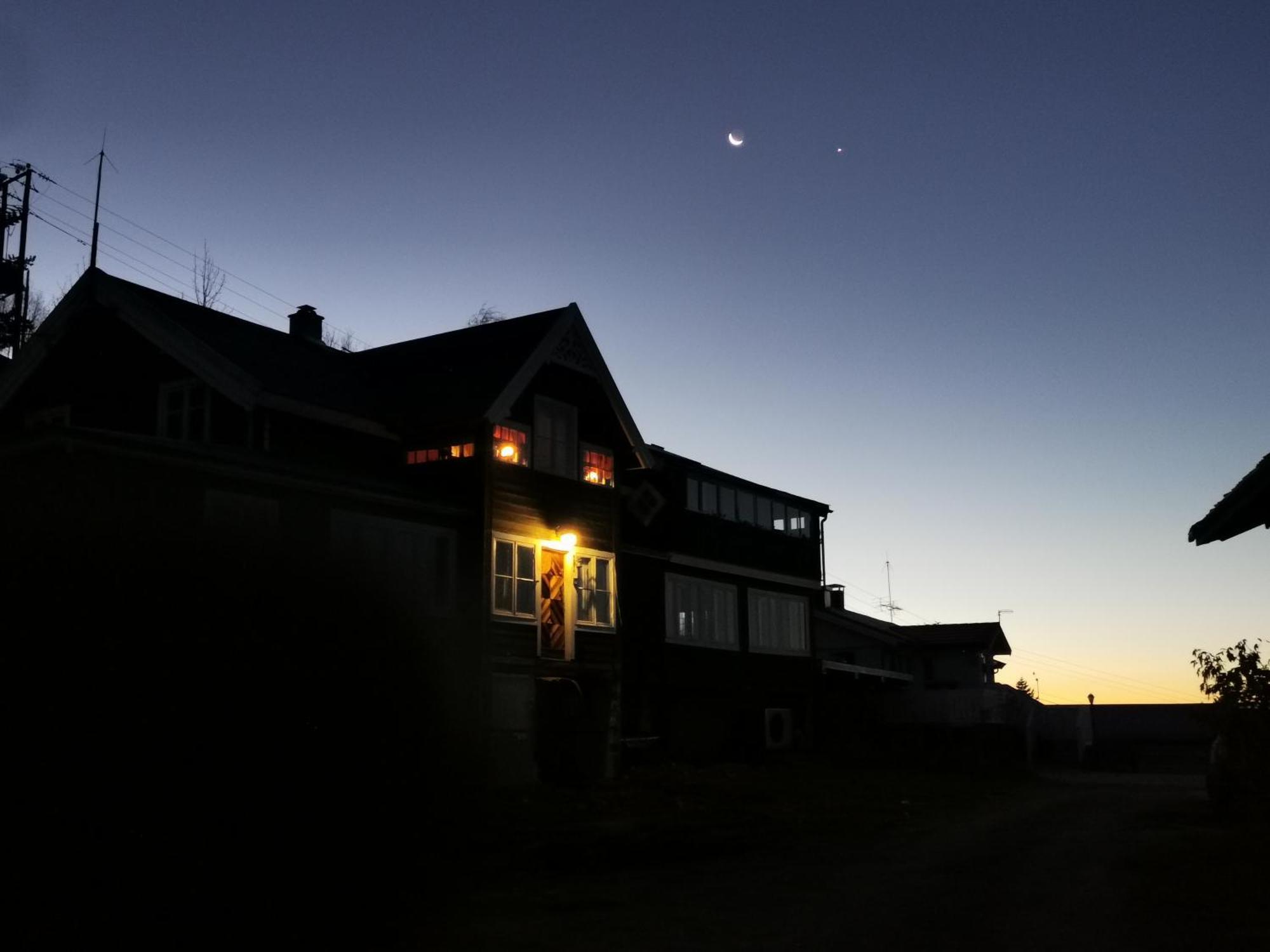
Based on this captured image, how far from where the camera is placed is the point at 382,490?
24969mm

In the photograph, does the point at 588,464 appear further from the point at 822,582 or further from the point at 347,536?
the point at 822,582

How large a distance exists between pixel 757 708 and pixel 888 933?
2864cm

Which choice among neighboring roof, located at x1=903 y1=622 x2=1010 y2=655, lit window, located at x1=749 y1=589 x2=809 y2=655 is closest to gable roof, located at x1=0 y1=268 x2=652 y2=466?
lit window, located at x1=749 y1=589 x2=809 y2=655

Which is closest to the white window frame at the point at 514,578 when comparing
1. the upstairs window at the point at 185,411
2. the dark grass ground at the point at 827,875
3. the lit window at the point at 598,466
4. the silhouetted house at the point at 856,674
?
the lit window at the point at 598,466

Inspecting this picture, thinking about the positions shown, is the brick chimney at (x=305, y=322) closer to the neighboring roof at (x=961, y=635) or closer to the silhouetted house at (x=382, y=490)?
the silhouetted house at (x=382, y=490)

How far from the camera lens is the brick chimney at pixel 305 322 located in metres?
34.6

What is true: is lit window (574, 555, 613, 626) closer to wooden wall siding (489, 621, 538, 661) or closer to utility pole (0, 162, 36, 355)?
wooden wall siding (489, 621, 538, 661)

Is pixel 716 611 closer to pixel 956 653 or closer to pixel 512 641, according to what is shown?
pixel 512 641

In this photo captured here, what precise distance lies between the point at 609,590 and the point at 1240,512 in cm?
2075

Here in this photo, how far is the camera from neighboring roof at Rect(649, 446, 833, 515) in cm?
3594

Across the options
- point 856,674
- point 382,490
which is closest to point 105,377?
point 382,490

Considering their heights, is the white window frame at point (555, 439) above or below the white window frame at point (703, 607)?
above

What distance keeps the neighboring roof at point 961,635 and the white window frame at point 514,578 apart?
1619 inches

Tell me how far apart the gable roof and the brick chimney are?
219 centimetres
